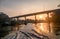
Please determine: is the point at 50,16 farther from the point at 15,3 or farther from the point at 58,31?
the point at 15,3

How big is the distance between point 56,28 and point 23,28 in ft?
1.20

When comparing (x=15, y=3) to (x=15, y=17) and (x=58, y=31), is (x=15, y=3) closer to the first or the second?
(x=15, y=17)

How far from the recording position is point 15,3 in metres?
1.82

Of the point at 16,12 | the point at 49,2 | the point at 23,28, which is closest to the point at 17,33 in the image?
the point at 23,28

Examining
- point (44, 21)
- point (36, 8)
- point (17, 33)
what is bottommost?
point (17, 33)

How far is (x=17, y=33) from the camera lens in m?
1.78

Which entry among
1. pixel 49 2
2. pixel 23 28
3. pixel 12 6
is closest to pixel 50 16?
Answer: pixel 49 2

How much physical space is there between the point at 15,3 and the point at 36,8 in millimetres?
246

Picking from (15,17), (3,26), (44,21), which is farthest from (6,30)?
(44,21)

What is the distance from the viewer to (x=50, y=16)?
1794 millimetres

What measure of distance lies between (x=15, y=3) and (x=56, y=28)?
541 mm

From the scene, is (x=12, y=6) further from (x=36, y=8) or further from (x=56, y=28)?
(x=56, y=28)

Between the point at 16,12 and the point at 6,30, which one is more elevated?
the point at 16,12

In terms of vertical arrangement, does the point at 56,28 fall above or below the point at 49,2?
below
